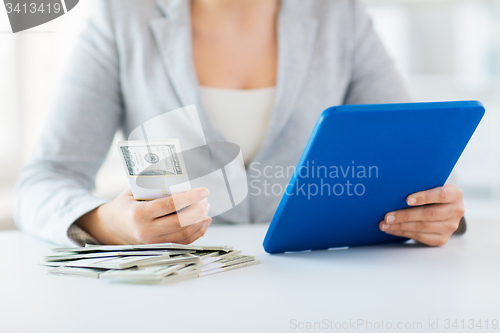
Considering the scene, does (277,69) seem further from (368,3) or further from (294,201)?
(368,3)

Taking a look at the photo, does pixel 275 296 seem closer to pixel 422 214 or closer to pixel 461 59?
pixel 422 214

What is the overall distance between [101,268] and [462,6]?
3895 millimetres

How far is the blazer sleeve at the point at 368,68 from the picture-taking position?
4.56 ft

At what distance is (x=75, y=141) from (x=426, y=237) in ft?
3.23

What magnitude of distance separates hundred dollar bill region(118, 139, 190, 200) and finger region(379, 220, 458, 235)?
1.39 feet

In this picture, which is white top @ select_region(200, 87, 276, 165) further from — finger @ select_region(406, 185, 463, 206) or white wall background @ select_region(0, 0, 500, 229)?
white wall background @ select_region(0, 0, 500, 229)

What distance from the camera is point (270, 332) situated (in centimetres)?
44

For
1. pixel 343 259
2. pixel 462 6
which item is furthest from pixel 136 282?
pixel 462 6

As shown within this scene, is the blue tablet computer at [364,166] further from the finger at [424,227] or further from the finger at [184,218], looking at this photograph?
the finger at [184,218]

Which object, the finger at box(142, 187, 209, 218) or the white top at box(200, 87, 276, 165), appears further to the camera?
the white top at box(200, 87, 276, 165)

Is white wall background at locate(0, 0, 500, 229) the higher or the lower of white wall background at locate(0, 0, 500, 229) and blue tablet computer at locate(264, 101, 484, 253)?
the higher

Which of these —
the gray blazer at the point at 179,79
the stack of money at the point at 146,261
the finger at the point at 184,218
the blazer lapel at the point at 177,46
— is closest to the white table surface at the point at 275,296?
the stack of money at the point at 146,261

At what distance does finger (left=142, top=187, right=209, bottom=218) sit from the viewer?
2.47 ft

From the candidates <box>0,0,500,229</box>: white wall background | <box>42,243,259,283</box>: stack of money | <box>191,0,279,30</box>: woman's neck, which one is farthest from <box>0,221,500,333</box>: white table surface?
<box>0,0,500,229</box>: white wall background
